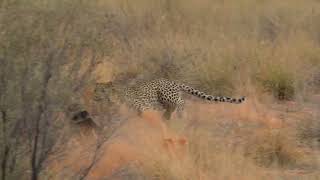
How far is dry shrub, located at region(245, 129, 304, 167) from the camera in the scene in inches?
301

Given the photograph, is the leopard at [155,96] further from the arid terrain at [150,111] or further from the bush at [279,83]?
the bush at [279,83]

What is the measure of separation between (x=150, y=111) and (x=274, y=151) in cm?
184

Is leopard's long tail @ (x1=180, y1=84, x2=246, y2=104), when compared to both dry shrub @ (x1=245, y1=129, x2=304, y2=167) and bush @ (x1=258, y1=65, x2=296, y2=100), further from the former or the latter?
bush @ (x1=258, y1=65, x2=296, y2=100)

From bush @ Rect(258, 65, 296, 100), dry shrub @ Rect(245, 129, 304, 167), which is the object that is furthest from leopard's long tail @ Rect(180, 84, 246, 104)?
bush @ Rect(258, 65, 296, 100)

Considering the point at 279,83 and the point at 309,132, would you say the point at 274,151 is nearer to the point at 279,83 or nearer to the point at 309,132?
the point at 309,132

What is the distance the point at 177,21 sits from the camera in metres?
14.5

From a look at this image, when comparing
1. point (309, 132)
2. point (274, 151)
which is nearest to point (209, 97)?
point (309, 132)

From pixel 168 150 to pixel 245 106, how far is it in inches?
121

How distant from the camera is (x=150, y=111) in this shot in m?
8.98

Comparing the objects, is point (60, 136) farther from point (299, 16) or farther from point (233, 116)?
point (299, 16)

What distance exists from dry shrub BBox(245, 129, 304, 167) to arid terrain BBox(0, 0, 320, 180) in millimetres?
13

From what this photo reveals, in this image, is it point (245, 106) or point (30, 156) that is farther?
point (245, 106)

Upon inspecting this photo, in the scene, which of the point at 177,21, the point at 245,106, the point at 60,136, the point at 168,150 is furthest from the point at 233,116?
the point at 177,21

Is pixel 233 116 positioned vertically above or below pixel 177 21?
below
